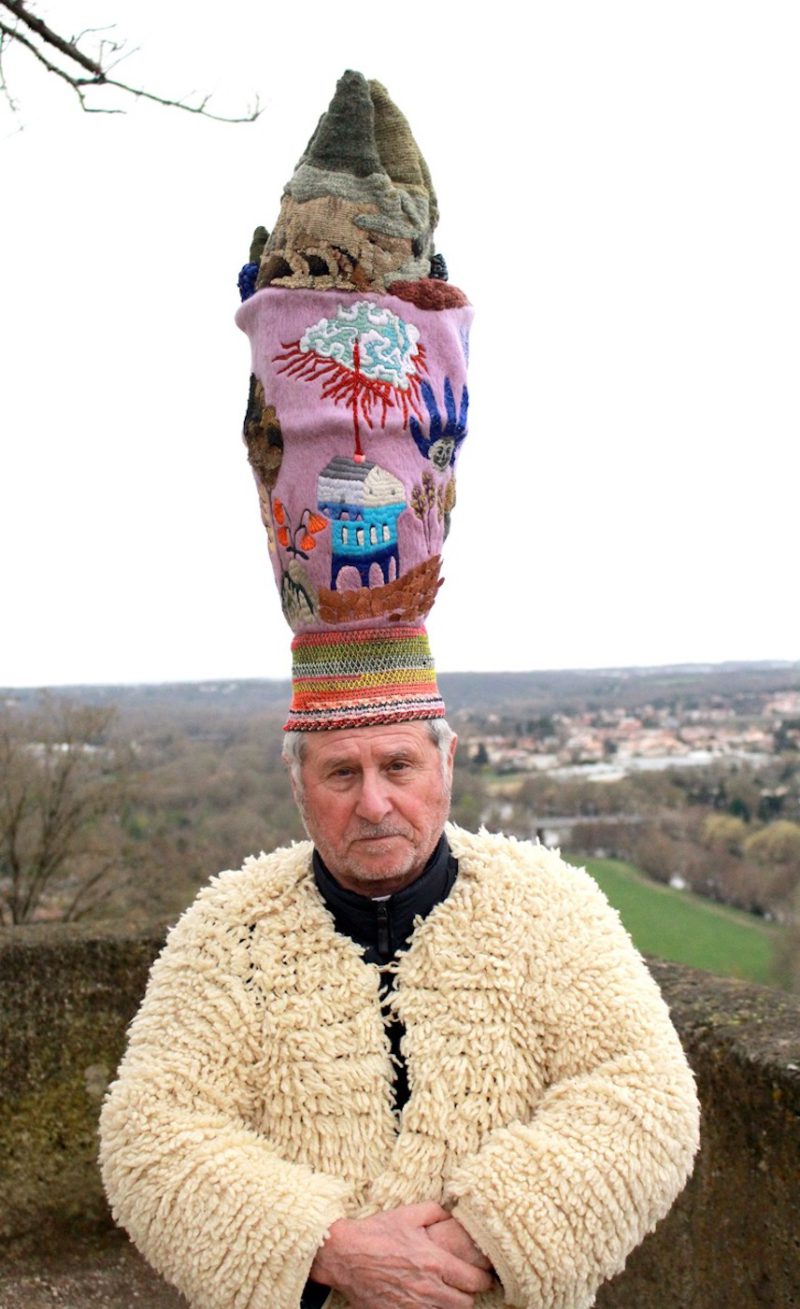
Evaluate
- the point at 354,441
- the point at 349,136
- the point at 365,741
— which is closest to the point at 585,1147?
the point at 365,741

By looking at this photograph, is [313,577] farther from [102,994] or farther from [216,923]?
[102,994]

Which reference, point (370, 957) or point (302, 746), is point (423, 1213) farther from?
point (302, 746)

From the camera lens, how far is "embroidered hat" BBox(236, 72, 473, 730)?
6.88ft

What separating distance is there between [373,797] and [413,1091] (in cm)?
62

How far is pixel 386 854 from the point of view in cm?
215

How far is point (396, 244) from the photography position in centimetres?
212

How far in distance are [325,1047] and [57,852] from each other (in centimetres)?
1736

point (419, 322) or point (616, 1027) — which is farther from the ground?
point (419, 322)

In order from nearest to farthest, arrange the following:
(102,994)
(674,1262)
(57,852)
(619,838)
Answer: (674,1262), (102,994), (57,852), (619,838)

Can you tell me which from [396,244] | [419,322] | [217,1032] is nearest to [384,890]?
[217,1032]

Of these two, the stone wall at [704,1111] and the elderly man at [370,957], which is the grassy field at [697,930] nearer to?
the stone wall at [704,1111]

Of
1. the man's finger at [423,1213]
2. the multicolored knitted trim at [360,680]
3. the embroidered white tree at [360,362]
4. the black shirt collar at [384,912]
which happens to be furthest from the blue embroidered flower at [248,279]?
the man's finger at [423,1213]

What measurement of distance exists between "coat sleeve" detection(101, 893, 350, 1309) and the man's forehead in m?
0.49

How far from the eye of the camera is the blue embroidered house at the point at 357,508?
→ 2.10m
